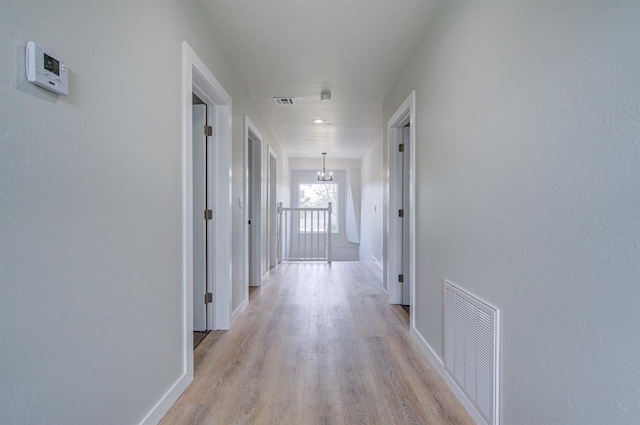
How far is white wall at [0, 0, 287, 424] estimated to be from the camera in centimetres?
92

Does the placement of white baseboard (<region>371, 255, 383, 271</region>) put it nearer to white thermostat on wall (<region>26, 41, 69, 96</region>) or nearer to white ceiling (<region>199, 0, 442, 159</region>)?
white ceiling (<region>199, 0, 442, 159</region>)

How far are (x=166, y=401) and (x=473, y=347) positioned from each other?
1565 millimetres

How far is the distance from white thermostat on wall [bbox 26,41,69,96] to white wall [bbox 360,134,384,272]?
4.79 metres

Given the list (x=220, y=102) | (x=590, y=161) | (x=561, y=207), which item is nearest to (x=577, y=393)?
(x=561, y=207)

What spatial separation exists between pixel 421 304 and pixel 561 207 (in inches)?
65.1

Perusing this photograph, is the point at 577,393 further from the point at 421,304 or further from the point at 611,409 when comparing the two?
the point at 421,304

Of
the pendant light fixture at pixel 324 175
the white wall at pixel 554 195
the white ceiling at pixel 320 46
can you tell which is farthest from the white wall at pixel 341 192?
the white wall at pixel 554 195

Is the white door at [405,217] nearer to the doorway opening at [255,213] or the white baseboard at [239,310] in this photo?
the white baseboard at [239,310]

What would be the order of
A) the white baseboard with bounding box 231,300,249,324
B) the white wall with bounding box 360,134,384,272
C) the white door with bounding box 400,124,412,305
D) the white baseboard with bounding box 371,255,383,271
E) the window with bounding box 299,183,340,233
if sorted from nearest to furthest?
1. the white baseboard with bounding box 231,300,249,324
2. the white door with bounding box 400,124,412,305
3. the white baseboard with bounding box 371,255,383,271
4. the white wall with bounding box 360,134,384,272
5. the window with bounding box 299,183,340,233

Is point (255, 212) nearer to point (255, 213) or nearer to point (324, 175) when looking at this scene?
point (255, 213)

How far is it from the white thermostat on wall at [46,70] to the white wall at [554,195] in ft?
5.07

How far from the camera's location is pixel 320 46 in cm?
277

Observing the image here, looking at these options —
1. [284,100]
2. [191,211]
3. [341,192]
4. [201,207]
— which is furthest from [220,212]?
[341,192]

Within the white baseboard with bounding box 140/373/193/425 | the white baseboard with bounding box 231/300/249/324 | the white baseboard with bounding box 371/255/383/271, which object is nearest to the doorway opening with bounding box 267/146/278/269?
the white baseboard with bounding box 371/255/383/271
